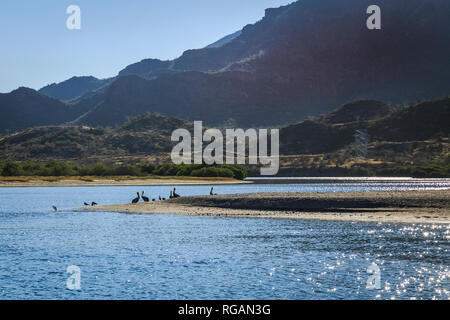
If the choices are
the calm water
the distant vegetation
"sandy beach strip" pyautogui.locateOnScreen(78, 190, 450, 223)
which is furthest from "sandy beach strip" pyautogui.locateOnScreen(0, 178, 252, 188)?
the calm water

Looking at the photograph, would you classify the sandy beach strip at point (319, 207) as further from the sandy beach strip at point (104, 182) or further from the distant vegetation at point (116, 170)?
the distant vegetation at point (116, 170)

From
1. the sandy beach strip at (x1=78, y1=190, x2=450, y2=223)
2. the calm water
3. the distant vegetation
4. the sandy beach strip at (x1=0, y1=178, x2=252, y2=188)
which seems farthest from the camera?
the distant vegetation

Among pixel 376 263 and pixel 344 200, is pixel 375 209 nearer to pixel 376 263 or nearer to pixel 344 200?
pixel 344 200

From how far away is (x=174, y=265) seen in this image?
26078mm

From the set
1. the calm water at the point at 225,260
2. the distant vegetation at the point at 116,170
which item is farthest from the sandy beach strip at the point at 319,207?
the distant vegetation at the point at 116,170

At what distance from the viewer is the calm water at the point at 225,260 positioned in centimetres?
2062

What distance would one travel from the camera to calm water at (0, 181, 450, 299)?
20.6 metres

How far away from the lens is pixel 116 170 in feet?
500

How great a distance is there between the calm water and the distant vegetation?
4052 inches

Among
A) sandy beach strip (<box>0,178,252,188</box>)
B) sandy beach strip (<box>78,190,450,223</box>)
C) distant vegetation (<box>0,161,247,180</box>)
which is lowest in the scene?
sandy beach strip (<box>0,178,252,188</box>)

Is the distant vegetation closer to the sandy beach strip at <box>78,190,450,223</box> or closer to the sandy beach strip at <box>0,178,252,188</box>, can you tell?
the sandy beach strip at <box>0,178,252,188</box>

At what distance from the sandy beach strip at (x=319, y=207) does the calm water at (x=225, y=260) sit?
15.7 ft
